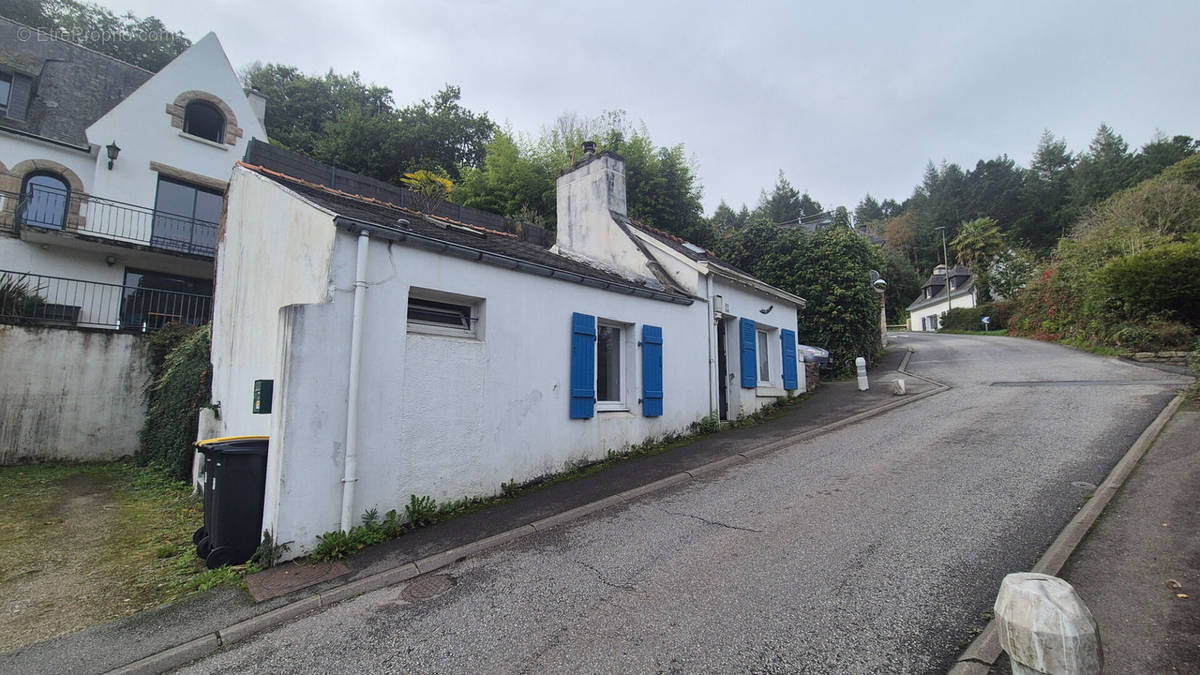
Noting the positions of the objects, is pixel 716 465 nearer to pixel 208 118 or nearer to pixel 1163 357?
pixel 1163 357

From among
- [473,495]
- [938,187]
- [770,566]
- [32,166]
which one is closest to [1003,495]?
[770,566]

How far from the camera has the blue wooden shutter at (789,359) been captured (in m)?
12.4

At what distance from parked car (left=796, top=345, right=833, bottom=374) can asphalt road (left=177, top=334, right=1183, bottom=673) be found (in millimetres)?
7049

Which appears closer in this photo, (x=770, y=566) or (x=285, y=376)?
(x=770, y=566)

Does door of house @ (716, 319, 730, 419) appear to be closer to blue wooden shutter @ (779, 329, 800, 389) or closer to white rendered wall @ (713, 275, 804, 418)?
white rendered wall @ (713, 275, 804, 418)

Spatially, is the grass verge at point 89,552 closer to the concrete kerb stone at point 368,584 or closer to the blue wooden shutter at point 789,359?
the concrete kerb stone at point 368,584

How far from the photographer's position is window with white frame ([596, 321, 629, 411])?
798 centimetres

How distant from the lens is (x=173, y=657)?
10.4 ft

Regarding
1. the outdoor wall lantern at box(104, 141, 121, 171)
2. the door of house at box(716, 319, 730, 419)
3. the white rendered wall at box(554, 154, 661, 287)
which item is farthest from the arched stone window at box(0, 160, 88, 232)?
the door of house at box(716, 319, 730, 419)

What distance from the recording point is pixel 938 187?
185 feet

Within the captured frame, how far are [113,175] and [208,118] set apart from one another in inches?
128

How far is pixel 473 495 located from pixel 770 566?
3.53 meters

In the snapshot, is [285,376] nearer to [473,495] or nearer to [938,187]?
[473,495]

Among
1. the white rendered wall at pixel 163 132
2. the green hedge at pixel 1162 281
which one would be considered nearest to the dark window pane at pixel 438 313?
the white rendered wall at pixel 163 132
